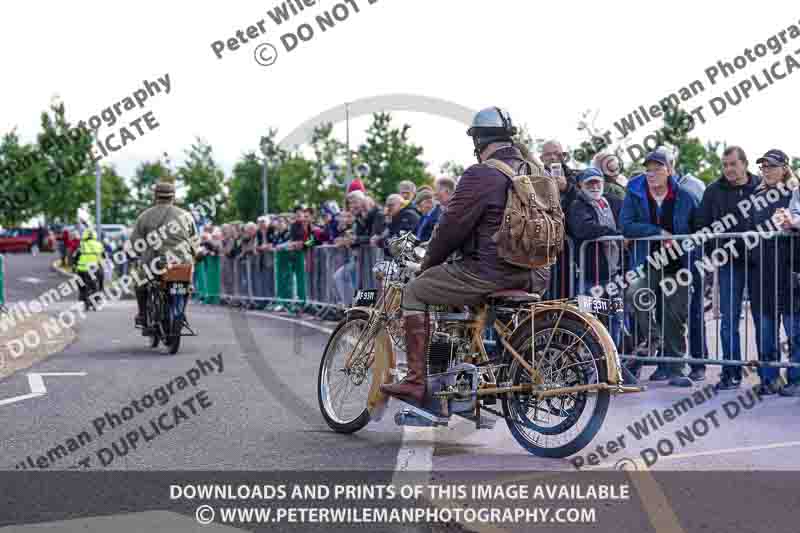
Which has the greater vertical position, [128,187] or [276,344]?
[128,187]

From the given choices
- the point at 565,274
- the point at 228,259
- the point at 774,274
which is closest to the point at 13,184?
the point at 228,259

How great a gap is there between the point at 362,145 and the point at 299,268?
50.0 meters

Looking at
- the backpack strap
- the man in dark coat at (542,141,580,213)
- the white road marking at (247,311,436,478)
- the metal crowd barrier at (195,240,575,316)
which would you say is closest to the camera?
the white road marking at (247,311,436,478)

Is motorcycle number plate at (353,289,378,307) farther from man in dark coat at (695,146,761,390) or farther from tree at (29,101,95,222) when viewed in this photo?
tree at (29,101,95,222)

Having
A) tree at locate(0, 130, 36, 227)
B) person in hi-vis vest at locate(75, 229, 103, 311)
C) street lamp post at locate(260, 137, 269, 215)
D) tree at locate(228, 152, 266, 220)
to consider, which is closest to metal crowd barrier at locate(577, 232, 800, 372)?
person in hi-vis vest at locate(75, 229, 103, 311)

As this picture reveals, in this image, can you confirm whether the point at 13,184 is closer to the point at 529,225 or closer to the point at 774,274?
the point at 774,274

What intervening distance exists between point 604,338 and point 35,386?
569 cm

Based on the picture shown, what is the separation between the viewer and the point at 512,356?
6.34 metres

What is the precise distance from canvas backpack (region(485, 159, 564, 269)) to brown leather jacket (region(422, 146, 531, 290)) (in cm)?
8

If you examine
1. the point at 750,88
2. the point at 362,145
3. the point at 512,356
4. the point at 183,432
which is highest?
the point at 362,145

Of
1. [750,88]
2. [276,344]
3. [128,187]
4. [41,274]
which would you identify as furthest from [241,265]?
[128,187]

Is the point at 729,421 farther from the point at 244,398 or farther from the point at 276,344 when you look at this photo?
the point at 276,344

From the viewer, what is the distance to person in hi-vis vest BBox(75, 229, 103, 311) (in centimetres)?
2553

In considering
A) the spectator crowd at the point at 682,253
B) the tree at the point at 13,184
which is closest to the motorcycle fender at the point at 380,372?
the spectator crowd at the point at 682,253
